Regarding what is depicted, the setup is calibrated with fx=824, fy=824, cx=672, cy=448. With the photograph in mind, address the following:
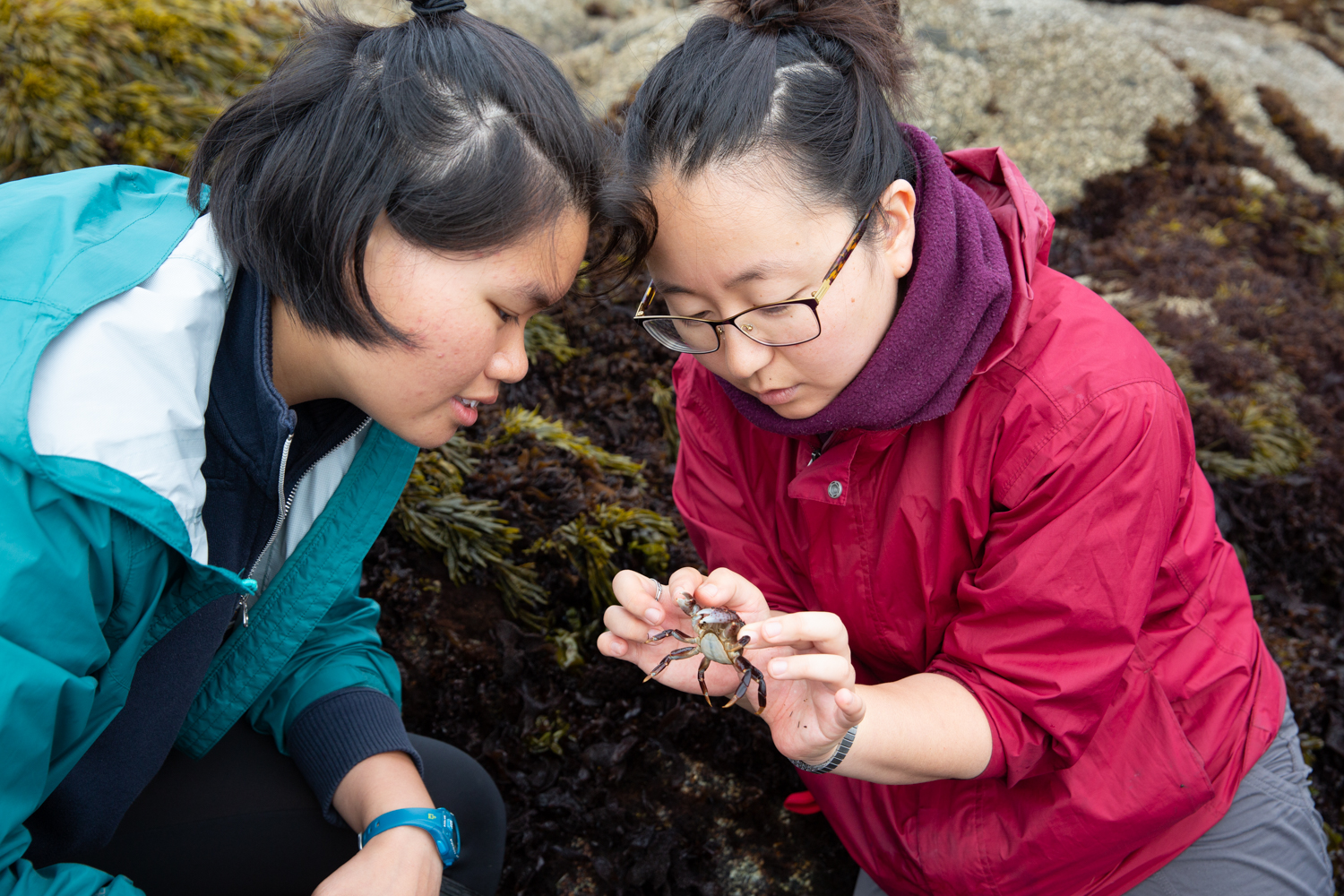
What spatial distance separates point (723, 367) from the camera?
2.10 metres

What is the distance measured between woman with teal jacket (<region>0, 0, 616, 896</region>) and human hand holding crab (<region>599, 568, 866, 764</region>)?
25.5 inches

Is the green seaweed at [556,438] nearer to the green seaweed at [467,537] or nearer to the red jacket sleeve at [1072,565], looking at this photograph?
the green seaweed at [467,537]

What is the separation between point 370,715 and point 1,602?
1144mm

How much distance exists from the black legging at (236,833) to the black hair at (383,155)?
4.52 feet

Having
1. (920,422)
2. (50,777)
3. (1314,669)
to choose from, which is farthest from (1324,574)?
(50,777)

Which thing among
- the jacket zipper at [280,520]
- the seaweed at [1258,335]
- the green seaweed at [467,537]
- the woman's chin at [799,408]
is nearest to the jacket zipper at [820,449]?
the woman's chin at [799,408]

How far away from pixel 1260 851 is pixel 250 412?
2892mm

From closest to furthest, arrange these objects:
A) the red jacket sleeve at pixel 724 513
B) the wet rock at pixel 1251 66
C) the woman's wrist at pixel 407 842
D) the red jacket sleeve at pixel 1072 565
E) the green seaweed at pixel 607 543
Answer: the red jacket sleeve at pixel 1072 565 → the woman's wrist at pixel 407 842 → the red jacket sleeve at pixel 724 513 → the green seaweed at pixel 607 543 → the wet rock at pixel 1251 66

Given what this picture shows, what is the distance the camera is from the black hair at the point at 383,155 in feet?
5.63

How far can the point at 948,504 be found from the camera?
2113 millimetres

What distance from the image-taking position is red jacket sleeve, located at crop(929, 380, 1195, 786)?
6.32 ft

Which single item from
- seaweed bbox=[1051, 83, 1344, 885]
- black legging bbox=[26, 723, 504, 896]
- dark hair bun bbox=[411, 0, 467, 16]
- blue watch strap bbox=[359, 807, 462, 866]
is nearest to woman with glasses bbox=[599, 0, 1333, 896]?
dark hair bun bbox=[411, 0, 467, 16]

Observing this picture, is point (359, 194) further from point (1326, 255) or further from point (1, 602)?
point (1326, 255)

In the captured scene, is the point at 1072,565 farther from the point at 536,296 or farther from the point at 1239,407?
the point at 1239,407
